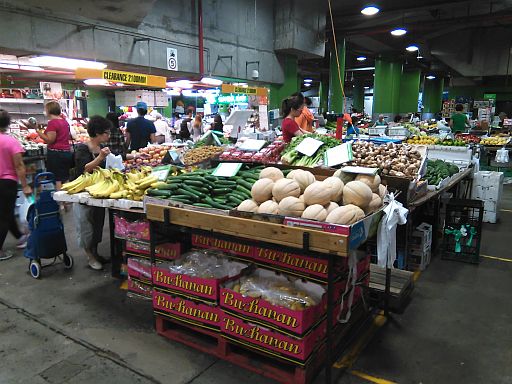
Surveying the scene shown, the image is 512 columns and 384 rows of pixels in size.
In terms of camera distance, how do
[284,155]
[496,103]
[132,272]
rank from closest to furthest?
[132,272] < [284,155] < [496,103]

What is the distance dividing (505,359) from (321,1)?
40.7 feet

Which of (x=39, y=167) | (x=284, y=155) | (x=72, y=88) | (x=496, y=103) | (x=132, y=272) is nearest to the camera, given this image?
(x=132, y=272)

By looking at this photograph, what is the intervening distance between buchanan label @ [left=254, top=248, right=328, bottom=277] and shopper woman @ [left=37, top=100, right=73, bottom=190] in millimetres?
4647

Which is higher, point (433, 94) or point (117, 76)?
point (433, 94)

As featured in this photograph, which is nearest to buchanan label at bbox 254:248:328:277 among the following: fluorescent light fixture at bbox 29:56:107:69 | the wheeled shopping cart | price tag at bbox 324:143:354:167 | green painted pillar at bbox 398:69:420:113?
price tag at bbox 324:143:354:167

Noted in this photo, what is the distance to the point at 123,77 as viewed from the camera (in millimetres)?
7223

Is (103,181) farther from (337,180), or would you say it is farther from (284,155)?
(337,180)

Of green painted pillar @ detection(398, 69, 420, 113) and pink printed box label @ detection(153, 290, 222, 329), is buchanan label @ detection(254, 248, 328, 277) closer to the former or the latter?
pink printed box label @ detection(153, 290, 222, 329)

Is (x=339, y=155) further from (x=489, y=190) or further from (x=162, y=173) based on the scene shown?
(x=489, y=190)

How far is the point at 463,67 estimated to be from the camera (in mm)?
18828

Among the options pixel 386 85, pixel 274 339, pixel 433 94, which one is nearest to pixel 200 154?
pixel 274 339

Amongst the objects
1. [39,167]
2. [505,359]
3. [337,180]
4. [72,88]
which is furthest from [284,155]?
[72,88]

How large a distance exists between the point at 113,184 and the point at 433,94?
2791cm

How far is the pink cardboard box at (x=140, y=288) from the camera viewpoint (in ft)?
12.1
